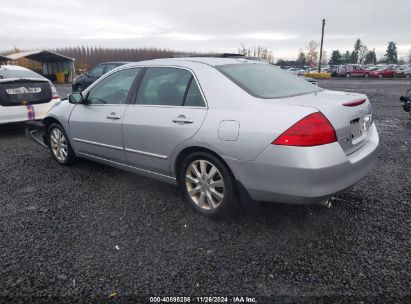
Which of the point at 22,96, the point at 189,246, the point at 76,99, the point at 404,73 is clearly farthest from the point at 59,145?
the point at 404,73

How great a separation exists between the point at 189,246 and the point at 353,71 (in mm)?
42609

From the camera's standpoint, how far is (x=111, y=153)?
13.4ft

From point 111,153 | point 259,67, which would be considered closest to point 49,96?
point 111,153

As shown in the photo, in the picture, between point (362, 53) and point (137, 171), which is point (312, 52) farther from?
point (137, 171)

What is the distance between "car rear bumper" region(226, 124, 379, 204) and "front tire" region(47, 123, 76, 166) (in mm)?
2969

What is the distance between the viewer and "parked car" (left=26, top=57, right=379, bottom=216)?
8.64ft

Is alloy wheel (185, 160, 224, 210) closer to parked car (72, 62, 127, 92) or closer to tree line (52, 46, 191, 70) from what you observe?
parked car (72, 62, 127, 92)

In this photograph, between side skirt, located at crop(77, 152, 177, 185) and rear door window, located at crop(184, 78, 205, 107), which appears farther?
side skirt, located at crop(77, 152, 177, 185)

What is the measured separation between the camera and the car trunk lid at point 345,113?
2.73 meters

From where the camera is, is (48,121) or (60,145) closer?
(60,145)

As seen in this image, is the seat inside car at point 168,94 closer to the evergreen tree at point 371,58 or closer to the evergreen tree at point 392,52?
the evergreen tree at point 371,58

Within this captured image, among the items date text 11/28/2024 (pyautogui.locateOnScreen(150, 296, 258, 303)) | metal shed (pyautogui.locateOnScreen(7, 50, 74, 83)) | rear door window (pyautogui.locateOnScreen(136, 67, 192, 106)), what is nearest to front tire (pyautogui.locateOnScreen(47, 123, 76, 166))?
rear door window (pyautogui.locateOnScreen(136, 67, 192, 106))

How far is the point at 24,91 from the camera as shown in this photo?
22.1 feet

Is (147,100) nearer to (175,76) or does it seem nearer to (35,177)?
(175,76)
